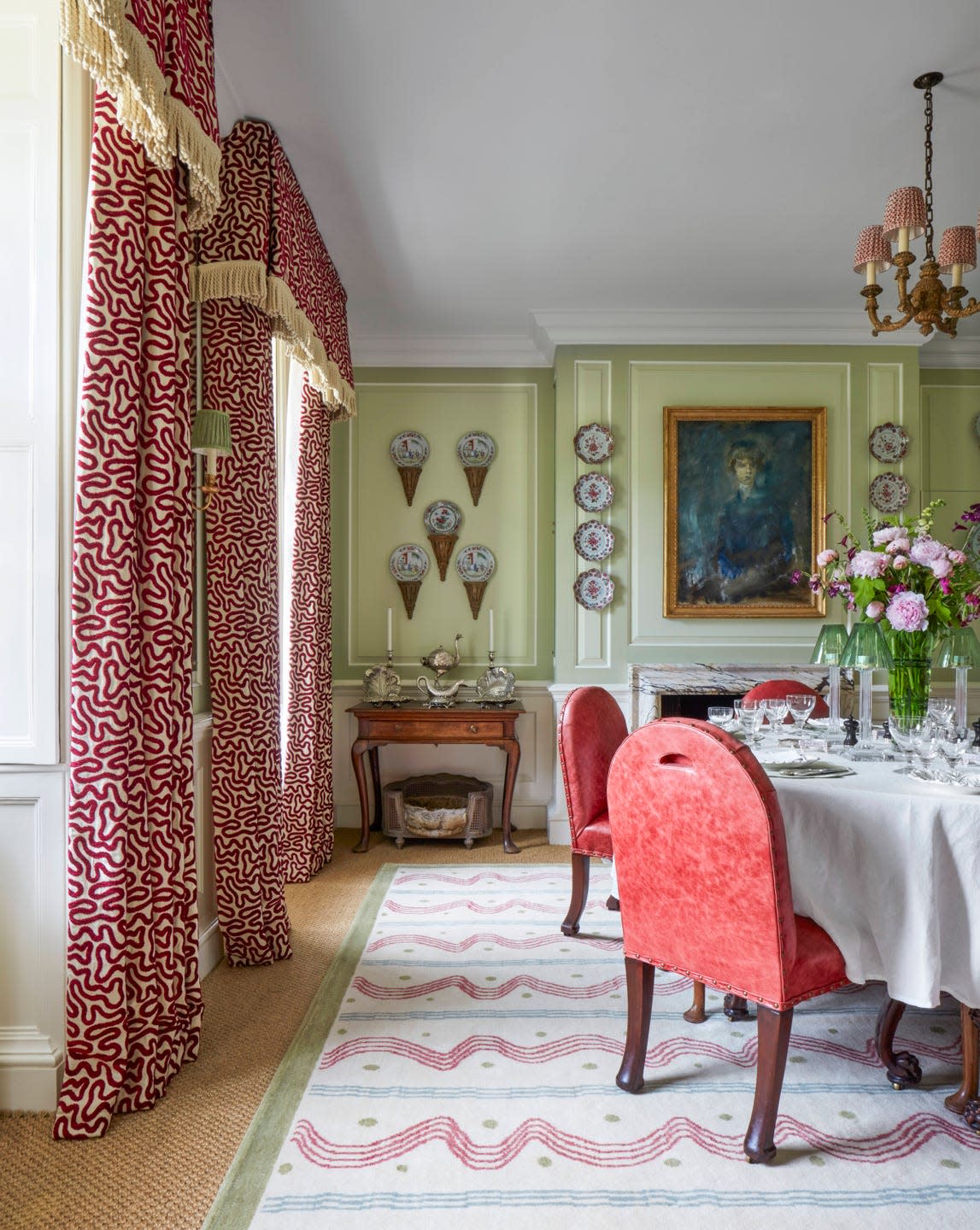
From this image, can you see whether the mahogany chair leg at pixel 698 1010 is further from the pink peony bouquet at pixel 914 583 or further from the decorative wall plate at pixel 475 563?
the decorative wall plate at pixel 475 563

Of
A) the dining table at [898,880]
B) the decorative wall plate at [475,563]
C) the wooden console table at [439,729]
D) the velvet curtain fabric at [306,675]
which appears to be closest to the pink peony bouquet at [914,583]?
the dining table at [898,880]

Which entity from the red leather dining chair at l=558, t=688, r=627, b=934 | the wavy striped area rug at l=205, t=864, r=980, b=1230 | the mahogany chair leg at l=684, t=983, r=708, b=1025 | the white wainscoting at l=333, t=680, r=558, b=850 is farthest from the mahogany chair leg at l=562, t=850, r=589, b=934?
the white wainscoting at l=333, t=680, r=558, b=850

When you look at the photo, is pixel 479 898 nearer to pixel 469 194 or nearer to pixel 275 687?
pixel 275 687

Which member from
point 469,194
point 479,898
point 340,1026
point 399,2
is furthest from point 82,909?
point 469,194

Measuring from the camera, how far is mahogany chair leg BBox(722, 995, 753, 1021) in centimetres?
267

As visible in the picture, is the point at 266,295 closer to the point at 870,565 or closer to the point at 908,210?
the point at 908,210

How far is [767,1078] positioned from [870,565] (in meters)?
1.47

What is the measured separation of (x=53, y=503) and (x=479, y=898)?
257 centimetres

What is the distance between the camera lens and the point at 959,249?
2.68m

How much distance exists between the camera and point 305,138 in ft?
10.3

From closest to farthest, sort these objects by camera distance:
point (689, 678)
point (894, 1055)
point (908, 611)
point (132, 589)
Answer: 1. point (132, 589)
2. point (894, 1055)
3. point (908, 611)
4. point (689, 678)

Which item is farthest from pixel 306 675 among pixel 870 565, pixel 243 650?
pixel 870 565

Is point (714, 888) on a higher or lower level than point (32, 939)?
higher

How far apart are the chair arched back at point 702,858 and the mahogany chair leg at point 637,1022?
0.07 metres
